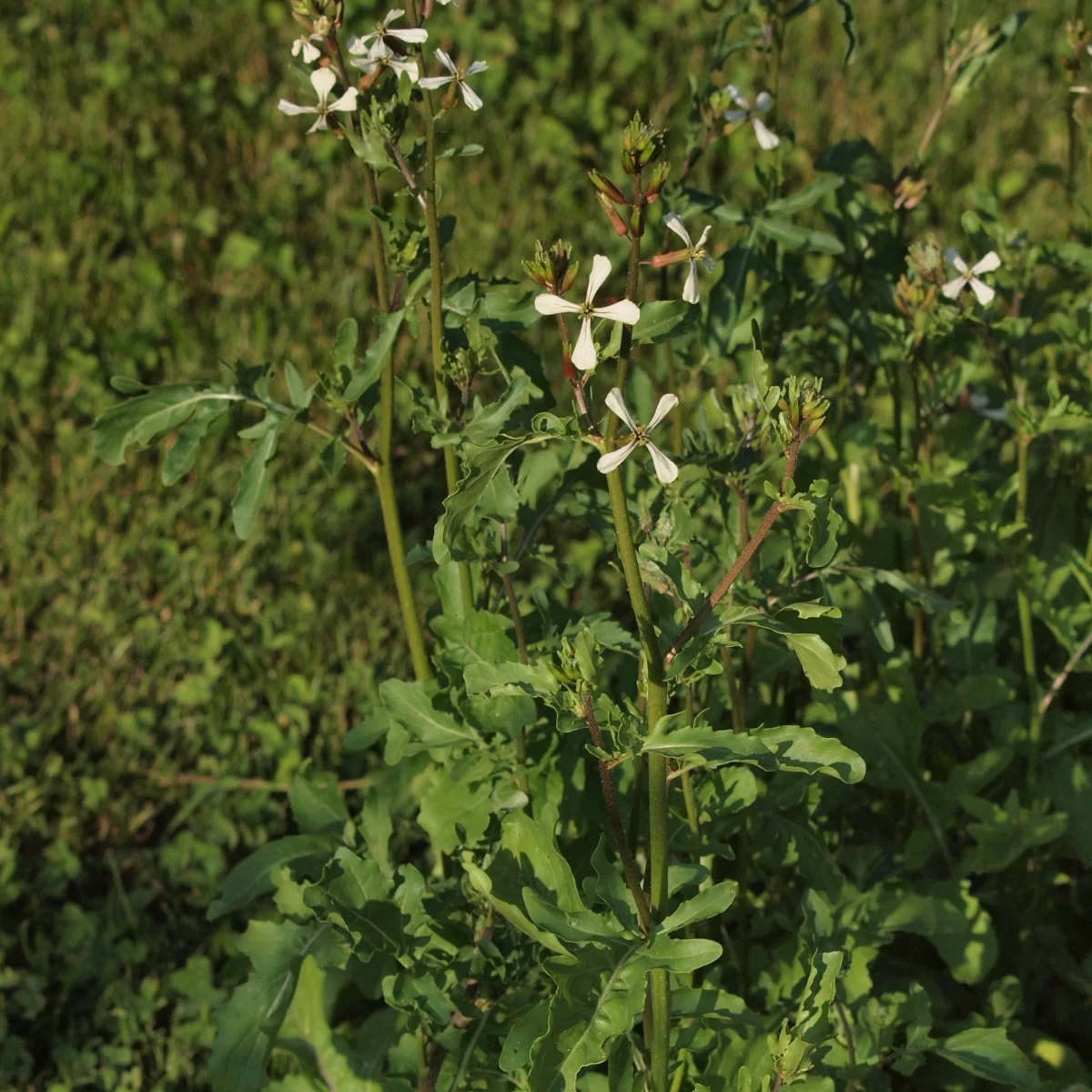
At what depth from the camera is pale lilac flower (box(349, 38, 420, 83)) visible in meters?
1.75

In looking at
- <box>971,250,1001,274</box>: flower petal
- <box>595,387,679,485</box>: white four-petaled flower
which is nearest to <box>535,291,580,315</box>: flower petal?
<box>595,387,679,485</box>: white four-petaled flower

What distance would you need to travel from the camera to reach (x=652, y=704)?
5.04 ft

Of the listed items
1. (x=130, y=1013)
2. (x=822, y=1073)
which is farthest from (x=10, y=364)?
(x=822, y=1073)

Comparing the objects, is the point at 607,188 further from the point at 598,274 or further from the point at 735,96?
the point at 735,96

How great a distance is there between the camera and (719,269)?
2.37 meters

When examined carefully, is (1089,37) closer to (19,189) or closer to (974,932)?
(974,932)

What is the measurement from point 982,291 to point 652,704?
0.98m

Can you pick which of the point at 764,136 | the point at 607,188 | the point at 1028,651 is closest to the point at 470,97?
the point at 607,188

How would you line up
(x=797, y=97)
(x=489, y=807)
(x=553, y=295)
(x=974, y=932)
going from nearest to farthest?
(x=553, y=295) < (x=489, y=807) < (x=974, y=932) < (x=797, y=97)

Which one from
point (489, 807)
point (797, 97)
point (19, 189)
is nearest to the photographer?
point (489, 807)

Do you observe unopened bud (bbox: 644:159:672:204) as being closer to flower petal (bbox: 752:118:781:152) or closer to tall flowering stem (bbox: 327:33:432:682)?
tall flowering stem (bbox: 327:33:432:682)

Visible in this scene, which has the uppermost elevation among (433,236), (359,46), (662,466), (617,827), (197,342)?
(359,46)

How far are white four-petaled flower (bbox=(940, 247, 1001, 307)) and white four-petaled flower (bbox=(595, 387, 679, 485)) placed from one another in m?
0.89

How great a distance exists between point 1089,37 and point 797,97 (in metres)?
2.67
